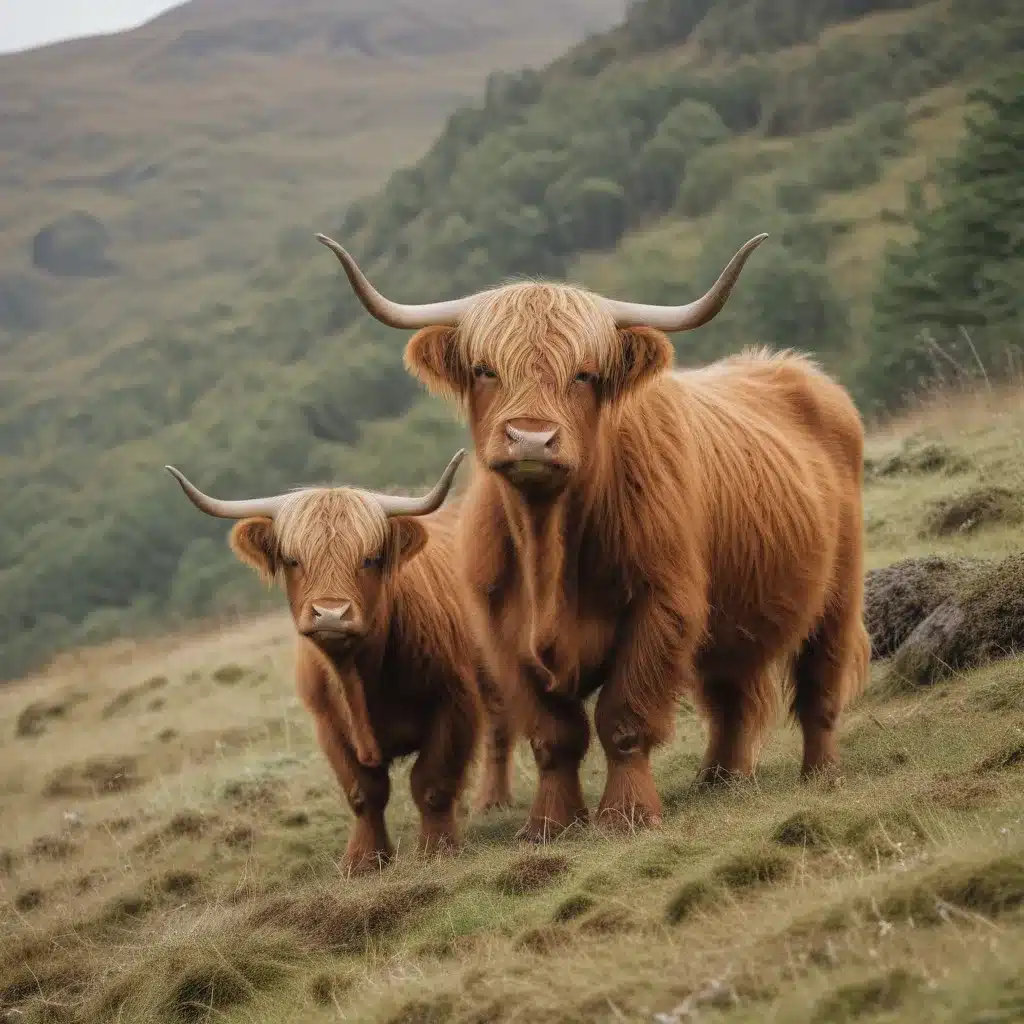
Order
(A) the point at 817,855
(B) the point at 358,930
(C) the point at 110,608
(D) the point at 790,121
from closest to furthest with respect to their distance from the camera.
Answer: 1. (A) the point at 817,855
2. (B) the point at 358,930
3. (C) the point at 110,608
4. (D) the point at 790,121

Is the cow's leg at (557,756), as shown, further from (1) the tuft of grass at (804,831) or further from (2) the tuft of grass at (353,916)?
(1) the tuft of grass at (804,831)

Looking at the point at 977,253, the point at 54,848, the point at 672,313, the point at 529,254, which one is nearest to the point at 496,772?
the point at 54,848

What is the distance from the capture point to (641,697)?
17.8 feet

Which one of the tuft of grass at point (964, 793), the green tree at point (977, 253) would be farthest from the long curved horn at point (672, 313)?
the green tree at point (977, 253)

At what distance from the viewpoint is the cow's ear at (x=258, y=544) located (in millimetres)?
6441

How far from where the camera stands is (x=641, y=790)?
542 cm

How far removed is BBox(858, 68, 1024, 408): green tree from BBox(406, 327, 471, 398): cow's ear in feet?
62.0

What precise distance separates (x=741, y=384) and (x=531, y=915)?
132 inches

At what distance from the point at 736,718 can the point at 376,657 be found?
1.56 metres

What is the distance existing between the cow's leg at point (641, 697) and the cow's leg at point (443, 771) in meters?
1.18

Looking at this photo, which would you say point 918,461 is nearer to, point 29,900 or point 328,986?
point 29,900

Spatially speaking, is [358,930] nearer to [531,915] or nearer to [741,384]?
Answer: [531,915]

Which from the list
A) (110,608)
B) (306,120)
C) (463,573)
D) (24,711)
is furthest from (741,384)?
(306,120)

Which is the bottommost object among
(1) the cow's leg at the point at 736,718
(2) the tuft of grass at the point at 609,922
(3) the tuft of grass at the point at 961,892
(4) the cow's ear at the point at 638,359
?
(1) the cow's leg at the point at 736,718
